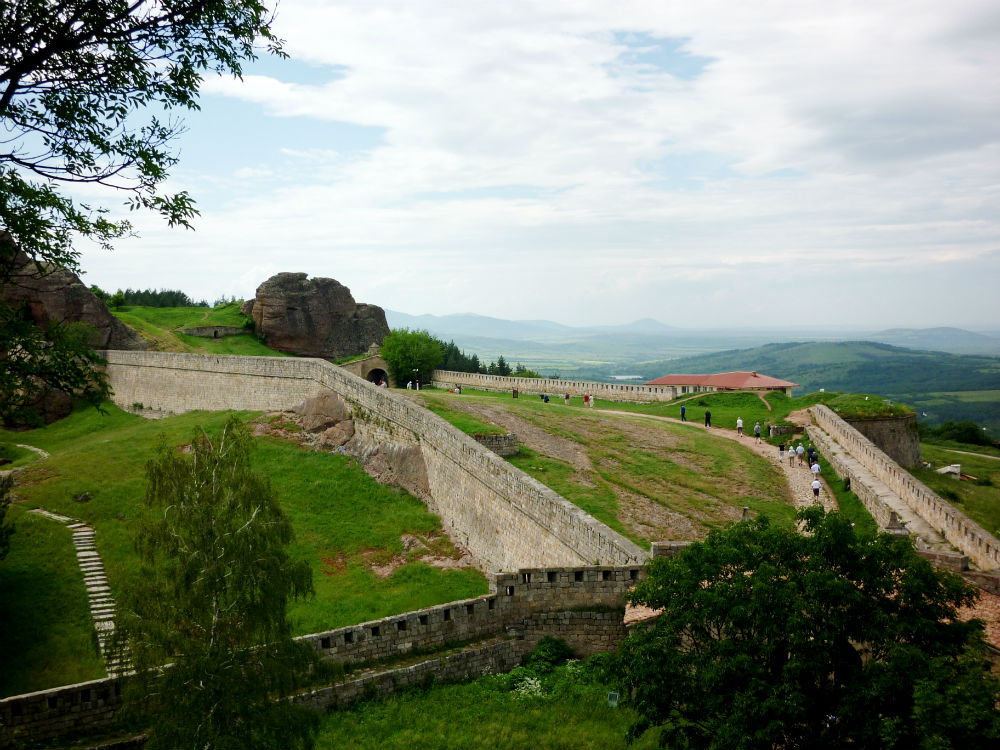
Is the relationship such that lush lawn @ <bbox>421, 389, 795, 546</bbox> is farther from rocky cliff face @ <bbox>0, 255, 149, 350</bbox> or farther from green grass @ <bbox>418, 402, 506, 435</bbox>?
rocky cliff face @ <bbox>0, 255, 149, 350</bbox>

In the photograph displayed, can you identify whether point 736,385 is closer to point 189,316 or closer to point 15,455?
point 15,455

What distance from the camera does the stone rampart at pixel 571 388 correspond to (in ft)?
144

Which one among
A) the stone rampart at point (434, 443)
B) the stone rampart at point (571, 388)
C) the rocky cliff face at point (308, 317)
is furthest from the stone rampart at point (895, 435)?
the rocky cliff face at point (308, 317)

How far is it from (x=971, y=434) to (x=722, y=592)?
2508 inches

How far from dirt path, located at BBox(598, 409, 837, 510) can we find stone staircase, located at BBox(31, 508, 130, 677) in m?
19.5

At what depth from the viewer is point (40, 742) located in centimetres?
1255

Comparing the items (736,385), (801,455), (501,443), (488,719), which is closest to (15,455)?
(501,443)

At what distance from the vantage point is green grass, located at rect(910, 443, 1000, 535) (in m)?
27.0

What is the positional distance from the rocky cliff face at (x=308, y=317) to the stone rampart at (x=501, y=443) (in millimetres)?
29645

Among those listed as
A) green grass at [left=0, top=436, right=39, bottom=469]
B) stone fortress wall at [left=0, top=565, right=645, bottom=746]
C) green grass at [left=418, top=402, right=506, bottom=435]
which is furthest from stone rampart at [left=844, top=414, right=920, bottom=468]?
green grass at [left=0, top=436, right=39, bottom=469]

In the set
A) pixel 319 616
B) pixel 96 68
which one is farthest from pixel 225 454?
pixel 319 616

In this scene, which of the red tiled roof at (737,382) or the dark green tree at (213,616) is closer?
the dark green tree at (213,616)

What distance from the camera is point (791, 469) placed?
28500mm

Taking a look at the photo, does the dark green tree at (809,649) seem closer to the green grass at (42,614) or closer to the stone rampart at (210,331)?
the green grass at (42,614)
